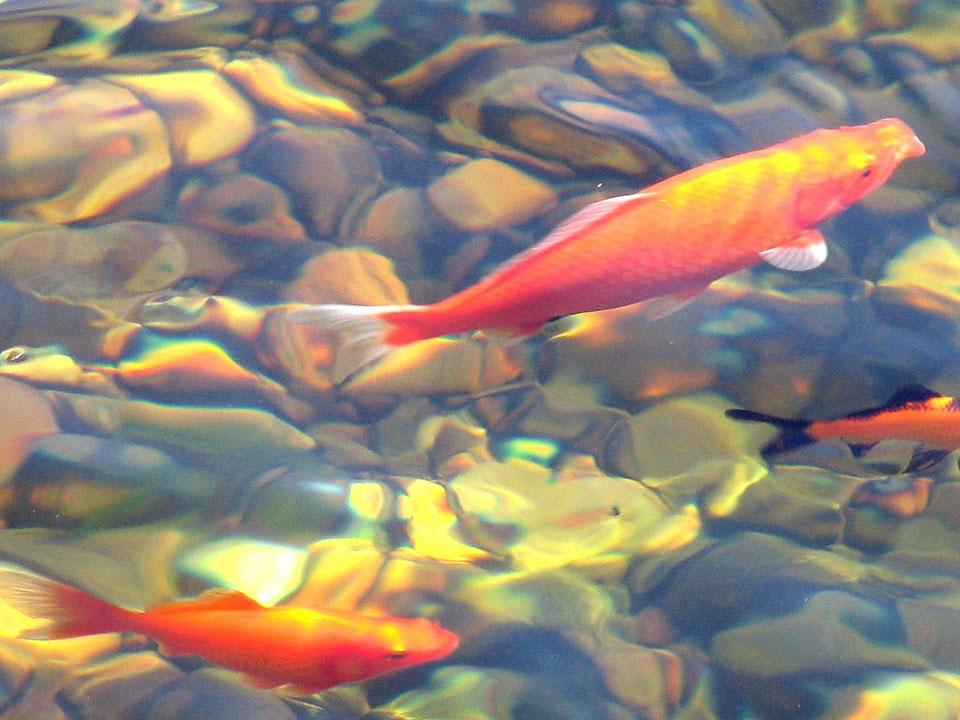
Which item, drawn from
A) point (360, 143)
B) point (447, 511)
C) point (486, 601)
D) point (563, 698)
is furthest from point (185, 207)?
point (563, 698)

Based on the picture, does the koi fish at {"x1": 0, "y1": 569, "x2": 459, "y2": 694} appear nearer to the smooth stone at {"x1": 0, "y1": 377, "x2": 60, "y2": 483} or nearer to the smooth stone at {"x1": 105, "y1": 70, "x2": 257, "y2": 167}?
the smooth stone at {"x1": 0, "y1": 377, "x2": 60, "y2": 483}

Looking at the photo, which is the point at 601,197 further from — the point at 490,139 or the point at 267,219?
the point at 267,219

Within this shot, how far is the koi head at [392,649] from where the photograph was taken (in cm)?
235

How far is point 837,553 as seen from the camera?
277 centimetres

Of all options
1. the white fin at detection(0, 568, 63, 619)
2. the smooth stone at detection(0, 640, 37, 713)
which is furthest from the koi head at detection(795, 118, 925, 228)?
the smooth stone at detection(0, 640, 37, 713)

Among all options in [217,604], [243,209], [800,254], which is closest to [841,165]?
[800,254]

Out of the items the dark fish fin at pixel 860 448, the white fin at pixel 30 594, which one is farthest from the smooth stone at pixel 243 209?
the dark fish fin at pixel 860 448

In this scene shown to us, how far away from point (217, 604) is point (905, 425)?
2.19m

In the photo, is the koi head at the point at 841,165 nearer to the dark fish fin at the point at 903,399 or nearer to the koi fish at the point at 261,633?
the dark fish fin at the point at 903,399

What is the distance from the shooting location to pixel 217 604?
2.36m

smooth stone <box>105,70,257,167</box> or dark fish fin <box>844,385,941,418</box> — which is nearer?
dark fish fin <box>844,385,941,418</box>

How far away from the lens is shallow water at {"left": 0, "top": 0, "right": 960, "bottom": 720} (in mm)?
2506

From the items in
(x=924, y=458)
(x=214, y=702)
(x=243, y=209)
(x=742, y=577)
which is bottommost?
(x=214, y=702)

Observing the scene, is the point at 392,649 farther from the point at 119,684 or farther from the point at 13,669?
the point at 13,669
